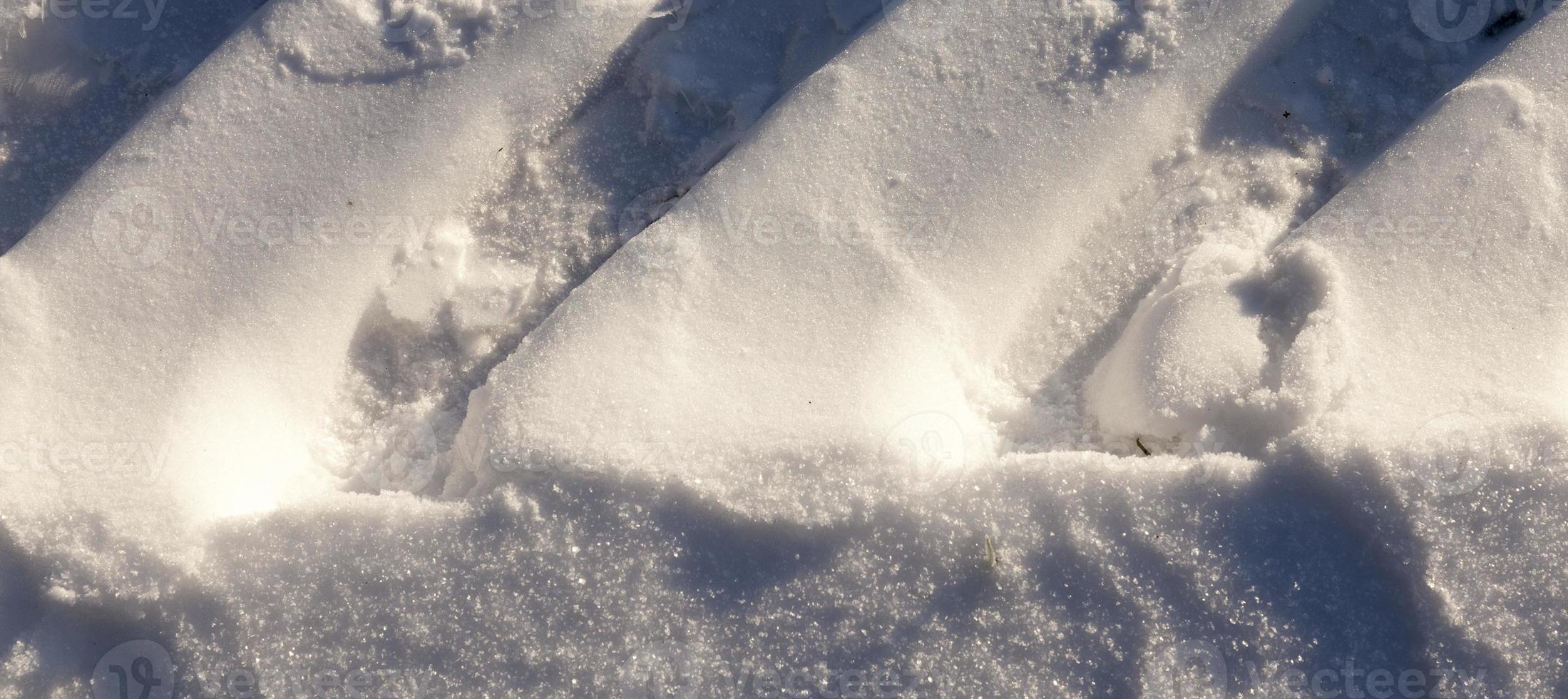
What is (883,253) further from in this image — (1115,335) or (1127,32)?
(1127,32)

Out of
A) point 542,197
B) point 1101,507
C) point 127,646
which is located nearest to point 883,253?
point 1101,507

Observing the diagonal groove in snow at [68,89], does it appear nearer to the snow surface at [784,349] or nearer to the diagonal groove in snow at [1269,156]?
the snow surface at [784,349]

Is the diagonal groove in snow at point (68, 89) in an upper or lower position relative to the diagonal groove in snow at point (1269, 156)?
lower

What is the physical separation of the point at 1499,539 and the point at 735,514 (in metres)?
1.54

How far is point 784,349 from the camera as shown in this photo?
2070 millimetres

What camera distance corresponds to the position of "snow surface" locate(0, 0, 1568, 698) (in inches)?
75.7

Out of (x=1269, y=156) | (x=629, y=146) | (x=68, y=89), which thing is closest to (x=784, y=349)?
(x=629, y=146)

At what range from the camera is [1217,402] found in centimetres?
198

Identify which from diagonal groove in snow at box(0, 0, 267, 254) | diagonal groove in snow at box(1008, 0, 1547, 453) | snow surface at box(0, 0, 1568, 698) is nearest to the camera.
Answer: snow surface at box(0, 0, 1568, 698)

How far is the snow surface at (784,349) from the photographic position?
6.31 feet

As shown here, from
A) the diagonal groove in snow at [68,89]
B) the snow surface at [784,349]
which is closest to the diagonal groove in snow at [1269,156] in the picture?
the snow surface at [784,349]

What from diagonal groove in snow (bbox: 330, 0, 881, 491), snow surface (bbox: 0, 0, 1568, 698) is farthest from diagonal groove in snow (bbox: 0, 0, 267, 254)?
diagonal groove in snow (bbox: 330, 0, 881, 491)

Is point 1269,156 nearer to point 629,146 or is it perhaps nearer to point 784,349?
point 784,349

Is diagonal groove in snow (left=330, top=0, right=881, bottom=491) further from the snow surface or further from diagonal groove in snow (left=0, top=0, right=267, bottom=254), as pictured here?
diagonal groove in snow (left=0, top=0, right=267, bottom=254)
